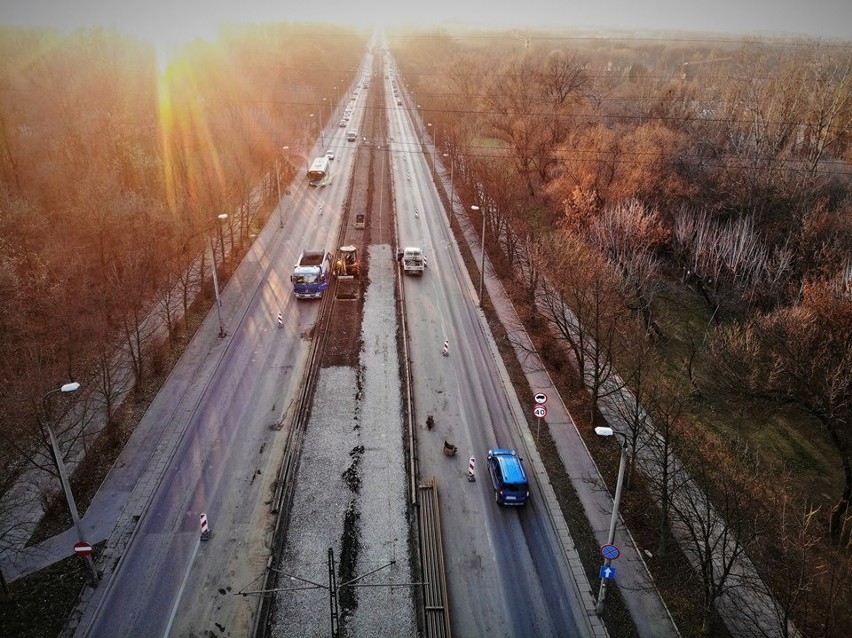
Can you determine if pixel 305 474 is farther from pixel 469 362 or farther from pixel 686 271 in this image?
pixel 686 271

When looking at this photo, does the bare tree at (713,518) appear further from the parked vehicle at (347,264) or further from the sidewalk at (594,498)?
the parked vehicle at (347,264)

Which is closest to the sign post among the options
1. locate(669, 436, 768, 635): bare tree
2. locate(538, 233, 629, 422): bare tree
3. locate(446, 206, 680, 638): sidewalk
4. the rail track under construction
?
locate(446, 206, 680, 638): sidewalk

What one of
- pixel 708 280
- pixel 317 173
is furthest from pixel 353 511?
pixel 317 173

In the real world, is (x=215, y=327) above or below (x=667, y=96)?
below

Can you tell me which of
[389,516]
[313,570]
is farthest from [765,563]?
[313,570]

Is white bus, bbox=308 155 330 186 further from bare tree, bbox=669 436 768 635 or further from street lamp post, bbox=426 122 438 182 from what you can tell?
bare tree, bbox=669 436 768 635

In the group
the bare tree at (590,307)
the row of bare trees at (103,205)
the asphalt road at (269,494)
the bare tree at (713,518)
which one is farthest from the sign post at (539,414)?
the row of bare trees at (103,205)
